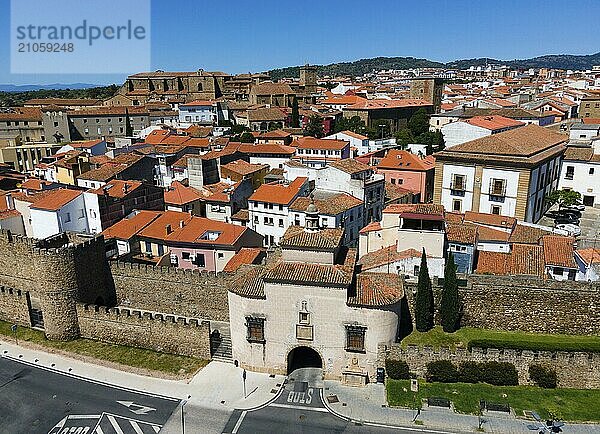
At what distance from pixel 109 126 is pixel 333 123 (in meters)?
52.1

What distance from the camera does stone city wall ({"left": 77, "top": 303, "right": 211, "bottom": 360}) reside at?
32250 millimetres

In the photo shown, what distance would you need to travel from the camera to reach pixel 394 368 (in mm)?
28625

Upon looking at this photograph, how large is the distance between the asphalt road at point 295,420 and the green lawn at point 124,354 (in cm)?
636

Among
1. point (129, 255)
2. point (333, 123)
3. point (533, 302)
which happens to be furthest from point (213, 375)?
point (333, 123)

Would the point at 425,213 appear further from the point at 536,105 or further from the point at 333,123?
the point at 536,105

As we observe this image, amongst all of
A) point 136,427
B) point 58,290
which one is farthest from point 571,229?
point 58,290

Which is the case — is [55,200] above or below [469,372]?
above

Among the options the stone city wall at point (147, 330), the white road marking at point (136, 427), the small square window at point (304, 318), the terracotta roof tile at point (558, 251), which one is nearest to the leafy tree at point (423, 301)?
the small square window at point (304, 318)

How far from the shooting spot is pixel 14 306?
3706 centimetres

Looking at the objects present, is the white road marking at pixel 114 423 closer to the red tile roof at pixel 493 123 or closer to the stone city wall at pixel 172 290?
the stone city wall at pixel 172 290

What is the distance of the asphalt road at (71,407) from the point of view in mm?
25953

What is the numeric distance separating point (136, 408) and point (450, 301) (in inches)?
815

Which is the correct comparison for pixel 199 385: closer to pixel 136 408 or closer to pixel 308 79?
pixel 136 408

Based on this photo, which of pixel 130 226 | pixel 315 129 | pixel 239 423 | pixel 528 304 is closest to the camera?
pixel 239 423
